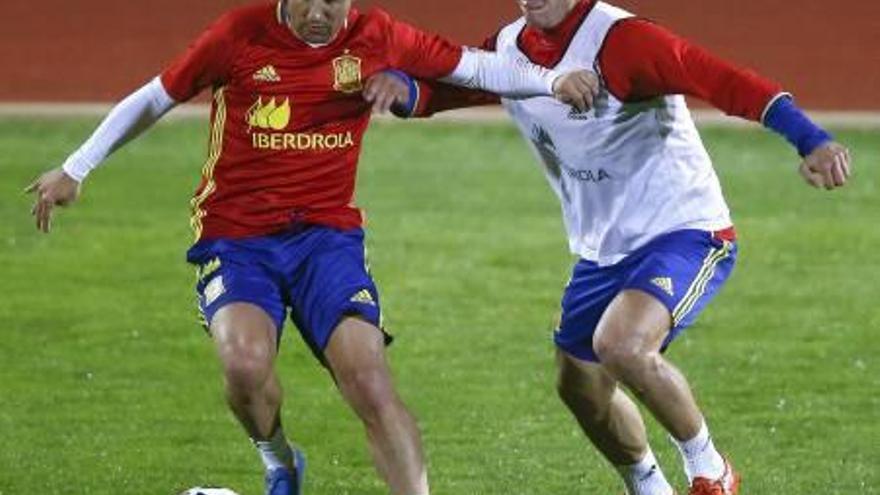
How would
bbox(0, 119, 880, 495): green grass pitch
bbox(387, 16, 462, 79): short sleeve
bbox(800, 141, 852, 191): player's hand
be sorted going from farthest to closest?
bbox(0, 119, 880, 495): green grass pitch → bbox(387, 16, 462, 79): short sleeve → bbox(800, 141, 852, 191): player's hand

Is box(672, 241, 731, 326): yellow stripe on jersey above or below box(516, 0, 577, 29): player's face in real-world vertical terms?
below

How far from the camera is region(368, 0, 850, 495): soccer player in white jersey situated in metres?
9.26

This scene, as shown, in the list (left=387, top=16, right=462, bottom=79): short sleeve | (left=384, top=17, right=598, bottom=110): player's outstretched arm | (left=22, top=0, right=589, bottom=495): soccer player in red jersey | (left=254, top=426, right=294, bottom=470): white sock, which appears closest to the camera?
(left=22, top=0, right=589, bottom=495): soccer player in red jersey

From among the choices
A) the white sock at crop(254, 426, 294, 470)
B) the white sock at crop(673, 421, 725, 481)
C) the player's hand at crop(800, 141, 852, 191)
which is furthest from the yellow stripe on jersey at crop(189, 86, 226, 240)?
the player's hand at crop(800, 141, 852, 191)

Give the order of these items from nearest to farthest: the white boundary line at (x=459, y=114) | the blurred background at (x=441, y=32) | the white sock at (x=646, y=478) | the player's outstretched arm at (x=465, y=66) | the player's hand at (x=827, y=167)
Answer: the player's hand at (x=827, y=167)
the player's outstretched arm at (x=465, y=66)
the white sock at (x=646, y=478)
the white boundary line at (x=459, y=114)
the blurred background at (x=441, y=32)

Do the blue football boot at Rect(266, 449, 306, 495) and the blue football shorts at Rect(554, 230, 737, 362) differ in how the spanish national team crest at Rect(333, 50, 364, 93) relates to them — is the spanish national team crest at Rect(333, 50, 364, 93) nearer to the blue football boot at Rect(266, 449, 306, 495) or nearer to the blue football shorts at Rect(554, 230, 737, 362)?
the blue football shorts at Rect(554, 230, 737, 362)

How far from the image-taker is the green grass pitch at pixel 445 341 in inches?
432

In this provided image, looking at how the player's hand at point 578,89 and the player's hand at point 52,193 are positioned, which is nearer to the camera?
the player's hand at point 578,89

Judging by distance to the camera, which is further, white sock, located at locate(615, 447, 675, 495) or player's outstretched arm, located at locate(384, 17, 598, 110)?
white sock, located at locate(615, 447, 675, 495)

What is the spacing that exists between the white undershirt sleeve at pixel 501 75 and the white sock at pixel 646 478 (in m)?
1.46

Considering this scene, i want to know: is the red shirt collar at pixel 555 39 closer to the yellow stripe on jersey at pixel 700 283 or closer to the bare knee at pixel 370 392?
the yellow stripe on jersey at pixel 700 283

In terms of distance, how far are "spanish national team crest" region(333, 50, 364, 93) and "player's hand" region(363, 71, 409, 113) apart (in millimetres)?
86

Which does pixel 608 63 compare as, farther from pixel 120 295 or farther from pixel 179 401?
pixel 120 295

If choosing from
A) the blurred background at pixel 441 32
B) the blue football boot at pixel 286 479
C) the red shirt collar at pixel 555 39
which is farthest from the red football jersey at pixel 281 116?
the blurred background at pixel 441 32
